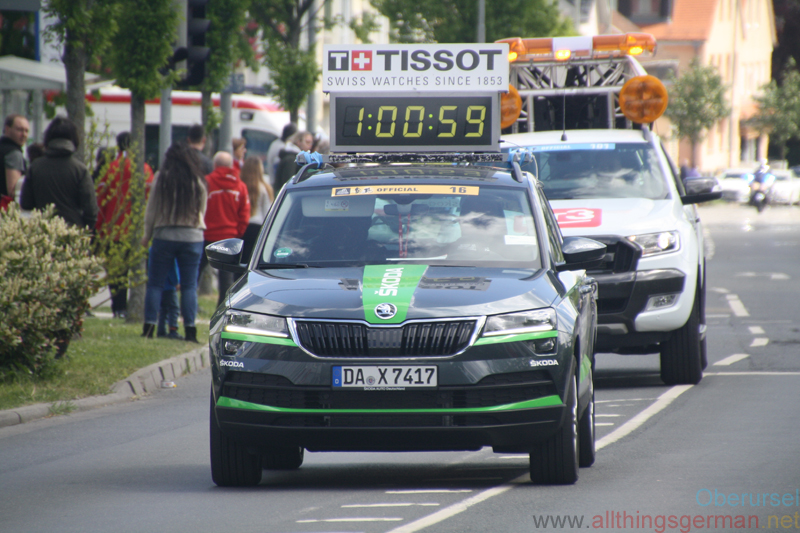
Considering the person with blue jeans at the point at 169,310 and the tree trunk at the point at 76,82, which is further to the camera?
the person with blue jeans at the point at 169,310

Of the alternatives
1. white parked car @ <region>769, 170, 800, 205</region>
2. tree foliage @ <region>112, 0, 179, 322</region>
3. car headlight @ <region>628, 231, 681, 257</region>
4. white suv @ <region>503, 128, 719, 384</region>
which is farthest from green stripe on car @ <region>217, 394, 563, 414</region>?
white parked car @ <region>769, 170, 800, 205</region>

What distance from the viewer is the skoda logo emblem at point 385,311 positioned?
21.6ft

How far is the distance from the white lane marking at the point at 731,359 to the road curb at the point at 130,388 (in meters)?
4.91

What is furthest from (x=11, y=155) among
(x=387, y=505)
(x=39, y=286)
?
(x=387, y=505)

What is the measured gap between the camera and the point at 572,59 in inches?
623

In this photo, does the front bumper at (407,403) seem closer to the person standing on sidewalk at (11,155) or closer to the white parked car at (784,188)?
the person standing on sidewalk at (11,155)

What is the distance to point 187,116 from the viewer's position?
28.6m

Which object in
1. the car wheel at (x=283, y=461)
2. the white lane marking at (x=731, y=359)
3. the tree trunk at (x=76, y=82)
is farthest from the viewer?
the tree trunk at (x=76, y=82)

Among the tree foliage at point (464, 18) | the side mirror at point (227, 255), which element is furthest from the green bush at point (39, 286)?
the tree foliage at point (464, 18)

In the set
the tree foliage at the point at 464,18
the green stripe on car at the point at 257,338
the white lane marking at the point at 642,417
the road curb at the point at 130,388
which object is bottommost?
the road curb at the point at 130,388

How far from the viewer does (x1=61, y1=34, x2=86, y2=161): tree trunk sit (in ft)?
45.5

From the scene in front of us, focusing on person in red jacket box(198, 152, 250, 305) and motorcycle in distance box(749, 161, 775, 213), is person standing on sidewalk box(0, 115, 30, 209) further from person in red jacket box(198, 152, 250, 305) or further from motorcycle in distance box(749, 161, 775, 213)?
motorcycle in distance box(749, 161, 775, 213)

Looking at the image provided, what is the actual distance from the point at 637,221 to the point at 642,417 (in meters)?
2.17

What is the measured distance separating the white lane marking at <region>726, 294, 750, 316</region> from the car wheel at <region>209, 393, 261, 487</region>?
12235 millimetres
